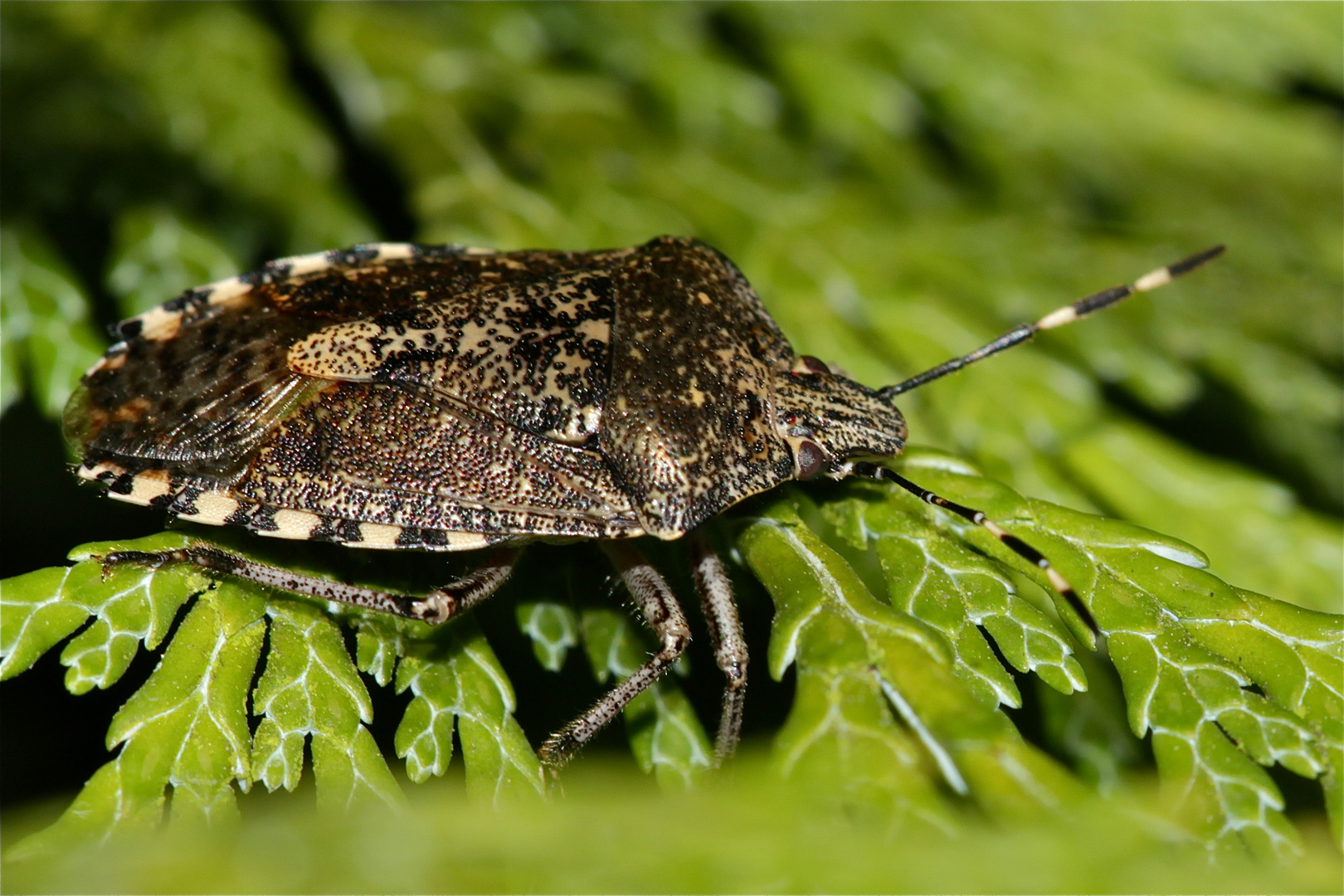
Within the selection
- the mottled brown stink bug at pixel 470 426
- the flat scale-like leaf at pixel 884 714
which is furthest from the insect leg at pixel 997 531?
the flat scale-like leaf at pixel 884 714

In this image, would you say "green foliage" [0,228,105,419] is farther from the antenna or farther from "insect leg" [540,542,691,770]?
the antenna

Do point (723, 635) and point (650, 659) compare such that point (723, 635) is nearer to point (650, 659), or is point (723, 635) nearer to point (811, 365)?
point (650, 659)

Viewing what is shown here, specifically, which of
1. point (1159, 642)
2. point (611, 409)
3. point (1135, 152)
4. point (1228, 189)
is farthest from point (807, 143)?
point (1159, 642)

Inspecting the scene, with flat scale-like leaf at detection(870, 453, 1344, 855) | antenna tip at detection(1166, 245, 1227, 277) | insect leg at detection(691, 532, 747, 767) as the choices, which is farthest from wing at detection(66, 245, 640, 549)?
antenna tip at detection(1166, 245, 1227, 277)

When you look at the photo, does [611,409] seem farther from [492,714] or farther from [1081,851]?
[1081,851]

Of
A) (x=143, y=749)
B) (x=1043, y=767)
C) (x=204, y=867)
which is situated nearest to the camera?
(x=204, y=867)
